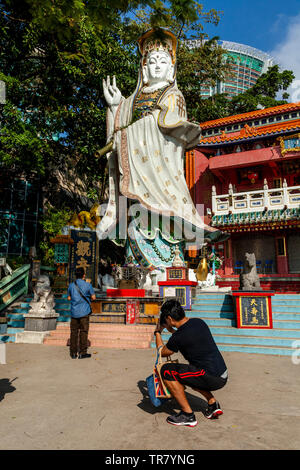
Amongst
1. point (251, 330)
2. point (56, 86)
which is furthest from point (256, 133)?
point (251, 330)

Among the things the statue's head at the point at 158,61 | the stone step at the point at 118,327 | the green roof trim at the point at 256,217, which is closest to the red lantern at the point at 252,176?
the green roof trim at the point at 256,217

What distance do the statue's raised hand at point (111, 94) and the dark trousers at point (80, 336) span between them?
10.4 metres

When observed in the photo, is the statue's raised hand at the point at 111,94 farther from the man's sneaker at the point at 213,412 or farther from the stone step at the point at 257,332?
the man's sneaker at the point at 213,412

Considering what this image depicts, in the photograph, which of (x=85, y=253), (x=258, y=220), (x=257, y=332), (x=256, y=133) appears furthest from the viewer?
(x=256, y=133)

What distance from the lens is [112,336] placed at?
7.75 meters

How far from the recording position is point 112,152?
45.2 ft

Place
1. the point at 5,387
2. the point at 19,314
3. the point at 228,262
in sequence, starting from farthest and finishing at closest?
the point at 228,262 → the point at 19,314 → the point at 5,387

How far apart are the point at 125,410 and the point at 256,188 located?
1559cm

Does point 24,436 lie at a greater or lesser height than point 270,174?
lesser

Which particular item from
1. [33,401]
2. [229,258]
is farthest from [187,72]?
[33,401]

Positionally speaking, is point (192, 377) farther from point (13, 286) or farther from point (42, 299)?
point (13, 286)

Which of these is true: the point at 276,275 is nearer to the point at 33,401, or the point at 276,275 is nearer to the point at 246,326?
the point at 246,326

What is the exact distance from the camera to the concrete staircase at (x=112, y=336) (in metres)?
7.30

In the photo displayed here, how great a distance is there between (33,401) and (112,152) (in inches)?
438
